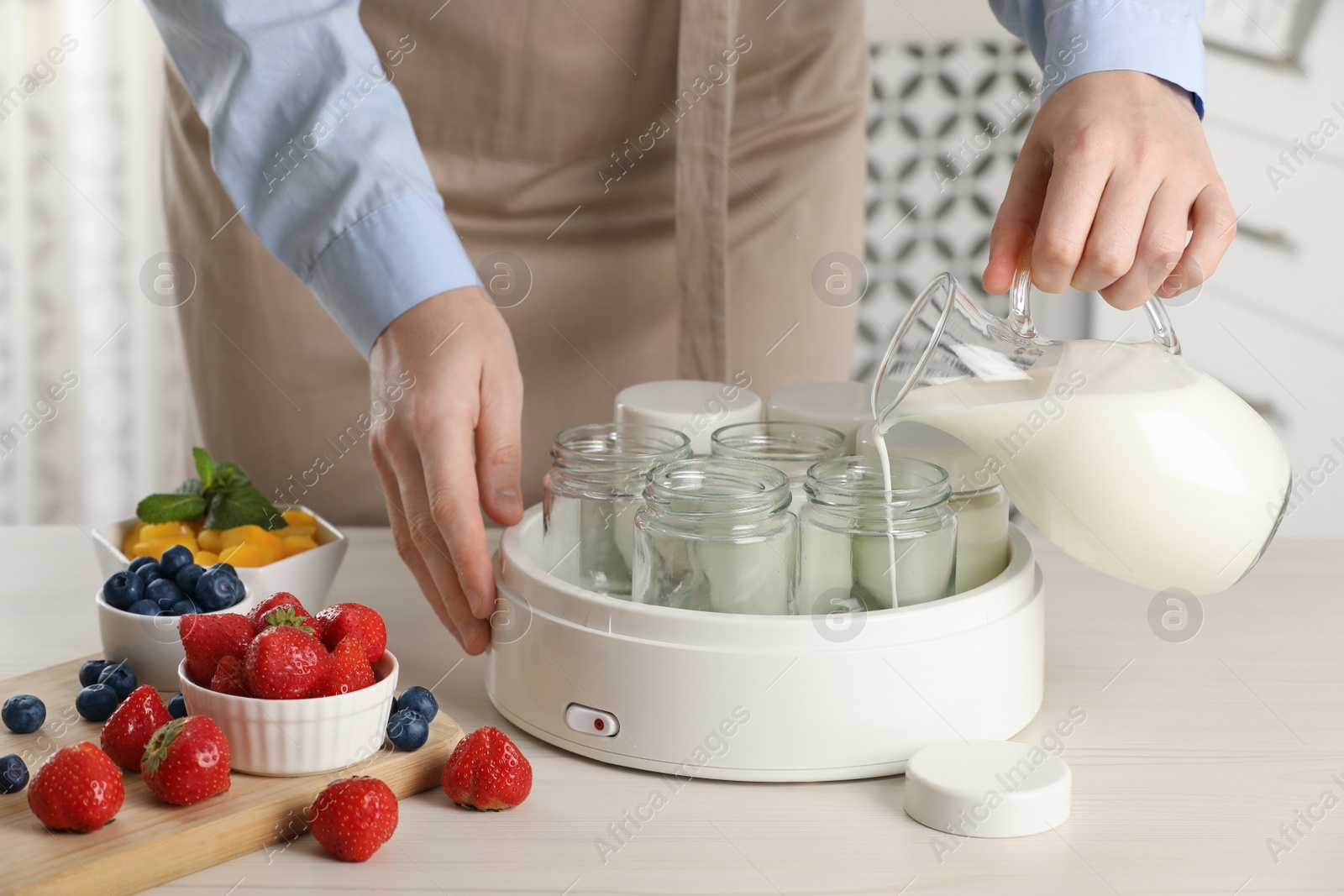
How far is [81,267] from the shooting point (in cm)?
261

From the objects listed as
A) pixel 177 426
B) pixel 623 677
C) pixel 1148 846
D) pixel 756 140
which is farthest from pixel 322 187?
pixel 177 426

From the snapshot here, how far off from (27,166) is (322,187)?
1881mm

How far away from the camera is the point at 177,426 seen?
2.70 m

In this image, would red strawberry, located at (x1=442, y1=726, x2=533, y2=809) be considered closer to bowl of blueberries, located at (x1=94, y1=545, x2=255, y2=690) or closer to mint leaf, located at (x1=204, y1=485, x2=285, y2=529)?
bowl of blueberries, located at (x1=94, y1=545, x2=255, y2=690)

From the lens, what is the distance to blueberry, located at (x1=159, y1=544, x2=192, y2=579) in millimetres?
932

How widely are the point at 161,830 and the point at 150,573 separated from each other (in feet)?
0.94

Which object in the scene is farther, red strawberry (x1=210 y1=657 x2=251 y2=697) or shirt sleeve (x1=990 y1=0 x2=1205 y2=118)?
shirt sleeve (x1=990 y1=0 x2=1205 y2=118)

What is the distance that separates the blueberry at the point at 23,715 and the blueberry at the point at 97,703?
0.08 ft

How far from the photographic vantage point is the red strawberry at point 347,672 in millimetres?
767

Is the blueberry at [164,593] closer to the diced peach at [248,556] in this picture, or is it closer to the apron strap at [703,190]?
the diced peach at [248,556]

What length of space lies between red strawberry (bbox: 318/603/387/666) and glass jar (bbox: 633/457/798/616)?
17cm

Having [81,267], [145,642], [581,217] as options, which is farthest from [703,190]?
[81,267]

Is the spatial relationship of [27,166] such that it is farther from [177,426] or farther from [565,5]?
[565,5]

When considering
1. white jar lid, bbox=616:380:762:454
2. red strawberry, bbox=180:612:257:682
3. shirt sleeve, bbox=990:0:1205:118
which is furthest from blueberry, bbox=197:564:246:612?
shirt sleeve, bbox=990:0:1205:118
